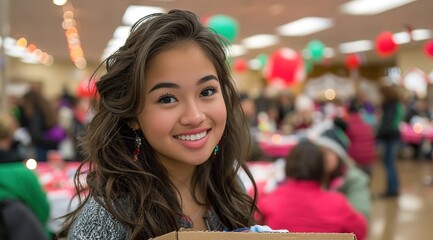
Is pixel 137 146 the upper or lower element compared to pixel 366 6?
lower

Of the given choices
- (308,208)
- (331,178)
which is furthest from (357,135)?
(308,208)

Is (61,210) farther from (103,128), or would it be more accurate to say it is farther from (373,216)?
(373,216)

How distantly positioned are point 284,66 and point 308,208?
15.6 feet

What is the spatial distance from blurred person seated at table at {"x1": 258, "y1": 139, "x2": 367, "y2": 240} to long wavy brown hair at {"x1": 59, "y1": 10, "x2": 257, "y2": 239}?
3.65ft

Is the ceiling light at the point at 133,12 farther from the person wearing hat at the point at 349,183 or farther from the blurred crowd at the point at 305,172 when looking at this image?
the person wearing hat at the point at 349,183

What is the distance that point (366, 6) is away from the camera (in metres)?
1.58

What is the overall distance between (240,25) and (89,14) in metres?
1.36

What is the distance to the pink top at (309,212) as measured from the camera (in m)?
2.12

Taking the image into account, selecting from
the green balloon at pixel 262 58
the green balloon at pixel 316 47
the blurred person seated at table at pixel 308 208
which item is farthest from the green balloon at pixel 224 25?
the green balloon at pixel 262 58

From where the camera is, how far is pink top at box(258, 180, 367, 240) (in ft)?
6.95

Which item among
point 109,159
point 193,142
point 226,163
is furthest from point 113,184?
point 226,163

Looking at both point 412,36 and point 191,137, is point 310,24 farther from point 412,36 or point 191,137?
point 191,137

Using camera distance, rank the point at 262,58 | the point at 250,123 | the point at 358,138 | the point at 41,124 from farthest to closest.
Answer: the point at 250,123 < the point at 262,58 < the point at 358,138 < the point at 41,124

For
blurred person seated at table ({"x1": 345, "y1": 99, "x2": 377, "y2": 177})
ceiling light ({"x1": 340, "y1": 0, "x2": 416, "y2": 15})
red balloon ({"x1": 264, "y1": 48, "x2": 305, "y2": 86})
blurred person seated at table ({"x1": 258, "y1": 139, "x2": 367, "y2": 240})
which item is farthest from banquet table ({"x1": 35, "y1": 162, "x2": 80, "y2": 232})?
red balloon ({"x1": 264, "y1": 48, "x2": 305, "y2": 86})
